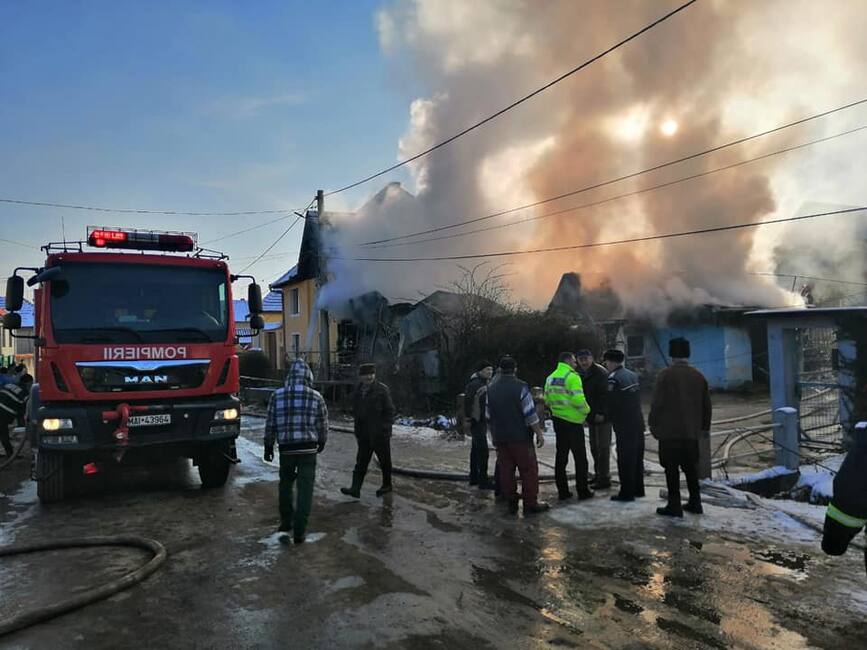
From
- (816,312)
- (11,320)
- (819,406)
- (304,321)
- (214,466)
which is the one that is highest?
(304,321)

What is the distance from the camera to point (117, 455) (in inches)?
265

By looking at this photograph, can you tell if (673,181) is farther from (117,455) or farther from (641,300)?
(117,455)

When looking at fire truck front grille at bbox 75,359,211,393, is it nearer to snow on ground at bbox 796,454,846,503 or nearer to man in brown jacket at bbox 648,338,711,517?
man in brown jacket at bbox 648,338,711,517

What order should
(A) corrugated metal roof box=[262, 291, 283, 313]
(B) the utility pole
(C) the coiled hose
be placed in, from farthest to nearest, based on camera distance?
(A) corrugated metal roof box=[262, 291, 283, 313]
(B) the utility pole
(C) the coiled hose

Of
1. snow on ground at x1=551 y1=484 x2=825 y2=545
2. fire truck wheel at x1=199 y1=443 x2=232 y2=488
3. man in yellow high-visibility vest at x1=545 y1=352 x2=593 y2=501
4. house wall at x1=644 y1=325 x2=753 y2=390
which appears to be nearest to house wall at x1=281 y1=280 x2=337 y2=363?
house wall at x1=644 y1=325 x2=753 y2=390

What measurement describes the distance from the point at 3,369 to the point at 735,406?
19.2m

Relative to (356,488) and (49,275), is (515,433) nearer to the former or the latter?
(356,488)

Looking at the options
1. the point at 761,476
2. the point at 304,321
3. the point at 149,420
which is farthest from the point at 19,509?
the point at 304,321

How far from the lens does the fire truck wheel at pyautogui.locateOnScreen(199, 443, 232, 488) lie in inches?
297

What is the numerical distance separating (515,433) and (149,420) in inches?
158

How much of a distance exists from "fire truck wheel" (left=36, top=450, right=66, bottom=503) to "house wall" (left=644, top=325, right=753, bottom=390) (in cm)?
1991

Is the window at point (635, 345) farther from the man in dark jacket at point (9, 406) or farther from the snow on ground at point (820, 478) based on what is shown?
the man in dark jacket at point (9, 406)

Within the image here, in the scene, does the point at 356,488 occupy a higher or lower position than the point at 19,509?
higher

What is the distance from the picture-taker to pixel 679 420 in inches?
229
